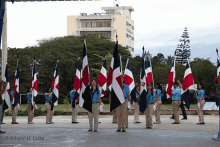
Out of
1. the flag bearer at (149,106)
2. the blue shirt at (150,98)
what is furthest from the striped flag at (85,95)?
the blue shirt at (150,98)

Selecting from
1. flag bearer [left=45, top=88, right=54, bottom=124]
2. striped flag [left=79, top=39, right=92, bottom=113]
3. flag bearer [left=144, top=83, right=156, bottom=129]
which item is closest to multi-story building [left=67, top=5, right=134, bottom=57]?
flag bearer [left=45, top=88, right=54, bottom=124]

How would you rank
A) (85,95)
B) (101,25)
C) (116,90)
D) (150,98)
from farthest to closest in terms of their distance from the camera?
1. (101,25)
2. (150,98)
3. (85,95)
4. (116,90)

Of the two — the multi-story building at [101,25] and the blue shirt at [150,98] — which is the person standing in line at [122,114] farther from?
the multi-story building at [101,25]

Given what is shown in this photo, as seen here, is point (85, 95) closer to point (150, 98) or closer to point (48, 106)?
point (150, 98)

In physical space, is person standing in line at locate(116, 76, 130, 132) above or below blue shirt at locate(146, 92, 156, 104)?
below

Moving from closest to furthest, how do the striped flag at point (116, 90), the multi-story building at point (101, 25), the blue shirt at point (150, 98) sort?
1. the striped flag at point (116, 90)
2. the blue shirt at point (150, 98)
3. the multi-story building at point (101, 25)

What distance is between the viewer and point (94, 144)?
10367 millimetres

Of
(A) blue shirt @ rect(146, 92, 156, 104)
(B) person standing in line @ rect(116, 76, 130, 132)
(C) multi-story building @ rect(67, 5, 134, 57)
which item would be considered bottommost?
(B) person standing in line @ rect(116, 76, 130, 132)

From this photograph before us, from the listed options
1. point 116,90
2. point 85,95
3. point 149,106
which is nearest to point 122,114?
point 116,90

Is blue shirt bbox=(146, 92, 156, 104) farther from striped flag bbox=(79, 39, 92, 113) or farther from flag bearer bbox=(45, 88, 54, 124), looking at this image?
flag bearer bbox=(45, 88, 54, 124)

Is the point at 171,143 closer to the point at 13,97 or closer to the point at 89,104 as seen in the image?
the point at 89,104

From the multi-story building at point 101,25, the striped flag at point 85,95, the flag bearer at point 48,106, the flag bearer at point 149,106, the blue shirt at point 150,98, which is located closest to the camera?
the striped flag at point 85,95

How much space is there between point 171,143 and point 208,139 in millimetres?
1512

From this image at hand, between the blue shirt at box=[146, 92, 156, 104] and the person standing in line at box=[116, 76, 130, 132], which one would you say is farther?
the blue shirt at box=[146, 92, 156, 104]
